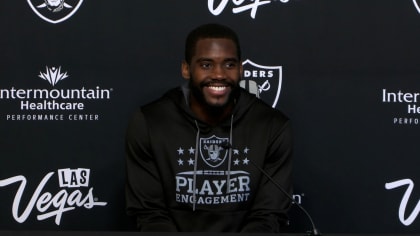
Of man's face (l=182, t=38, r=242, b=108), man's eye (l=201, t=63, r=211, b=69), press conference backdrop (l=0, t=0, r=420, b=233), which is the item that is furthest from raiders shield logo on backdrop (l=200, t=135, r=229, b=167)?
press conference backdrop (l=0, t=0, r=420, b=233)

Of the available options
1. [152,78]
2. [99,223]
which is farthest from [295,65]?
[99,223]

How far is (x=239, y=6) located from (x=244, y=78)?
10.7 inches

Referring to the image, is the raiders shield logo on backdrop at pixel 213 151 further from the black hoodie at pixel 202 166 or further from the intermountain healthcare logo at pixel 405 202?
the intermountain healthcare logo at pixel 405 202

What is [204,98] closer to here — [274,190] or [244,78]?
[274,190]

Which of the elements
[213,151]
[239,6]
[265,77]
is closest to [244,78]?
[265,77]

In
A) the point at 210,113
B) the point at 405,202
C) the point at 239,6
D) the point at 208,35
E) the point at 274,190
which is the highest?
the point at 239,6

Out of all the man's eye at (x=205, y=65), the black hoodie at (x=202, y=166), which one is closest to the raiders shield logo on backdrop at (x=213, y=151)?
the black hoodie at (x=202, y=166)

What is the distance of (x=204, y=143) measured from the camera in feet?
7.89

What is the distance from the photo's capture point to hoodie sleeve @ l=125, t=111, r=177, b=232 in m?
2.33

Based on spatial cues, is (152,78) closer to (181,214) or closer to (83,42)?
(83,42)

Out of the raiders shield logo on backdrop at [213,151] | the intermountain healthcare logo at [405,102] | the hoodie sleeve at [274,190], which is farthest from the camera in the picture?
the intermountain healthcare logo at [405,102]

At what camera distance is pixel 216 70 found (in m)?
2.32

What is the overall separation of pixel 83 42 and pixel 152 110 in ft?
1.92

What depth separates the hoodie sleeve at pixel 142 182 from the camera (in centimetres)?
233
